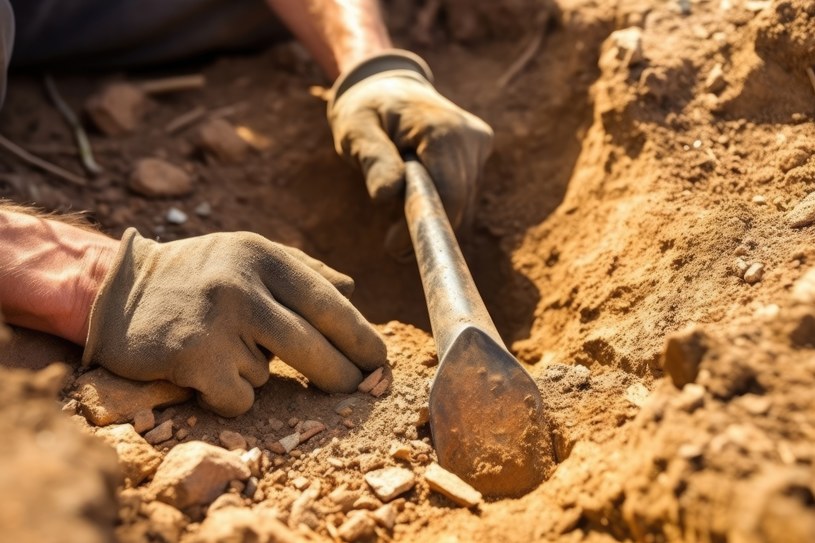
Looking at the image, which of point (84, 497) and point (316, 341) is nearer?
point (84, 497)

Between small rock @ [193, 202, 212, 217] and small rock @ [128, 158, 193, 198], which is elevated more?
small rock @ [128, 158, 193, 198]

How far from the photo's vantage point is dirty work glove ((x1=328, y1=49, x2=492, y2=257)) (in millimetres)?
2094

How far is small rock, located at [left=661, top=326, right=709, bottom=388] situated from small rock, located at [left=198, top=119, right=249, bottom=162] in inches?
69.9

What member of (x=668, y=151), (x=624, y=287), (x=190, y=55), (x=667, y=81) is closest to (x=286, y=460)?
(x=624, y=287)

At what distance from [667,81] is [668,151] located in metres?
0.26

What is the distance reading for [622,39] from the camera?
2.31 metres

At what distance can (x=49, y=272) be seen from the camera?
1.70m

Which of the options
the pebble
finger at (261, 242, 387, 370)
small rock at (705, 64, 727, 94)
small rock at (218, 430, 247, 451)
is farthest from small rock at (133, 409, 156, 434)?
small rock at (705, 64, 727, 94)

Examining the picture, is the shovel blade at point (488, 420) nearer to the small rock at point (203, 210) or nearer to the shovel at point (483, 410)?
the shovel at point (483, 410)

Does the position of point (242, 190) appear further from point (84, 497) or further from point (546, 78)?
point (84, 497)

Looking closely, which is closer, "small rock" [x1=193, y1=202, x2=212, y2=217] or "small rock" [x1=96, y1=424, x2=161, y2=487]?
"small rock" [x1=96, y1=424, x2=161, y2=487]

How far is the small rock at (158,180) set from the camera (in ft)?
7.79

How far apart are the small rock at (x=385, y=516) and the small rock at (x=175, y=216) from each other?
4.27 feet

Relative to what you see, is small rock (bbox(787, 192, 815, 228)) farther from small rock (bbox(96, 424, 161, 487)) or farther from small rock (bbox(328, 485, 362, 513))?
small rock (bbox(96, 424, 161, 487))
